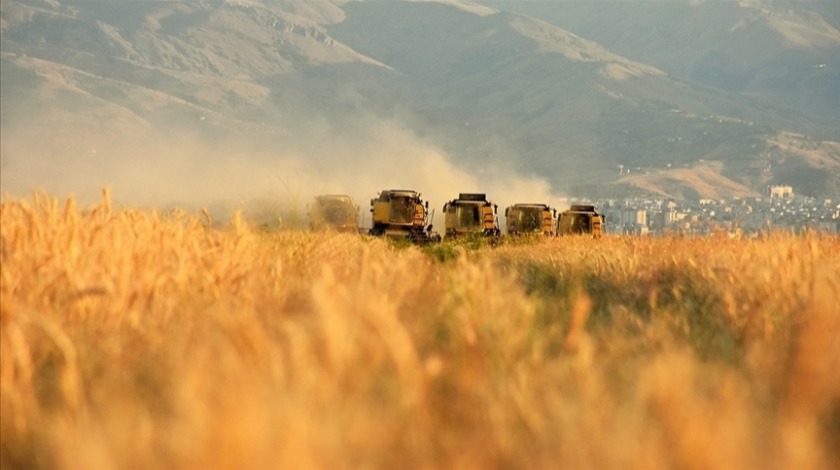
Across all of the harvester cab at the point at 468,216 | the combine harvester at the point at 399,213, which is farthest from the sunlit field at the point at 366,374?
the harvester cab at the point at 468,216

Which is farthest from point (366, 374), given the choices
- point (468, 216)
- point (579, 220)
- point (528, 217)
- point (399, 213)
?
point (579, 220)

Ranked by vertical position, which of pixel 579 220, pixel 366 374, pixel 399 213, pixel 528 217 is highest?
pixel 399 213

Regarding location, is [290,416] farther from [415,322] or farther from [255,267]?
[255,267]

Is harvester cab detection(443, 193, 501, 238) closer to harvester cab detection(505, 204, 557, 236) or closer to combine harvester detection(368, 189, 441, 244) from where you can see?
harvester cab detection(505, 204, 557, 236)

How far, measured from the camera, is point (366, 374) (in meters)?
3.96

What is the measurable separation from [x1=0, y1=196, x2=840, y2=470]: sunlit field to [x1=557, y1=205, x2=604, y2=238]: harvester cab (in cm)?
4965

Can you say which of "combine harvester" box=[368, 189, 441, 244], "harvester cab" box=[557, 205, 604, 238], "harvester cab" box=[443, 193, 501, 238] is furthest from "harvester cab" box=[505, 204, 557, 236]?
"combine harvester" box=[368, 189, 441, 244]

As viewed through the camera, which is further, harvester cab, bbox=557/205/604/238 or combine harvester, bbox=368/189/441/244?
harvester cab, bbox=557/205/604/238

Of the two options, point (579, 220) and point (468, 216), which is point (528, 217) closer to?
point (468, 216)

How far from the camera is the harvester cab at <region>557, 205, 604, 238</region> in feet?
188

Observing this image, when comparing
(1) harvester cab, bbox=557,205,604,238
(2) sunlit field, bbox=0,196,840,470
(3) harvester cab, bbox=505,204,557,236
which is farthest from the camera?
(1) harvester cab, bbox=557,205,604,238

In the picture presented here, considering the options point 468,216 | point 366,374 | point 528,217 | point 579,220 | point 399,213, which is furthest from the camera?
point 579,220

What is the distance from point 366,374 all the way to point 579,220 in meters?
54.9

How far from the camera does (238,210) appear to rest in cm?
988
